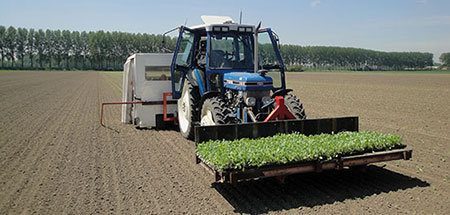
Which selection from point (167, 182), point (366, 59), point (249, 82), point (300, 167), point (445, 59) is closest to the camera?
point (300, 167)

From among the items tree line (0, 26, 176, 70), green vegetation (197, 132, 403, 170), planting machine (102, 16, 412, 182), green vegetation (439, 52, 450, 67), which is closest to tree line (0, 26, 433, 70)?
tree line (0, 26, 176, 70)

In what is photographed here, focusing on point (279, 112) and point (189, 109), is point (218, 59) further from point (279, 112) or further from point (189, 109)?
point (279, 112)

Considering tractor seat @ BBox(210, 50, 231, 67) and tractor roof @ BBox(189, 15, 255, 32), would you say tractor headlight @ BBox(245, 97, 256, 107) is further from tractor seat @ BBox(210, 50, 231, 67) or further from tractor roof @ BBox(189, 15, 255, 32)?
tractor roof @ BBox(189, 15, 255, 32)

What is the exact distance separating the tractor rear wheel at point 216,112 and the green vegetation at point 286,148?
1.05 metres

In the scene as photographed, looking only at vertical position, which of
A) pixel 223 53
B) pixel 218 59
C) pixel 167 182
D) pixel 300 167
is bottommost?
pixel 167 182

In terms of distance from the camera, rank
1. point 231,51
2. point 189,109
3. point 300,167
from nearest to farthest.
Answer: point 300,167 < point 231,51 < point 189,109

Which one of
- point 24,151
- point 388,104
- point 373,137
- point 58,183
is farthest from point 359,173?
point 388,104

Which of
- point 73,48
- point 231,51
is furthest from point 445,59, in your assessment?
point 231,51

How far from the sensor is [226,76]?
7.16 metres

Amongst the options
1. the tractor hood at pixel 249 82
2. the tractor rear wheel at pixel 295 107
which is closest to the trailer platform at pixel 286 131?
the tractor rear wheel at pixel 295 107

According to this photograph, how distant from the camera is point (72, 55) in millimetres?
102250

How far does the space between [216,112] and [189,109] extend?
5.09 ft

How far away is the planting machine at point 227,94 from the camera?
17.1 ft

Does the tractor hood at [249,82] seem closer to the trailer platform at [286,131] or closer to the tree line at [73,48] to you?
the trailer platform at [286,131]
